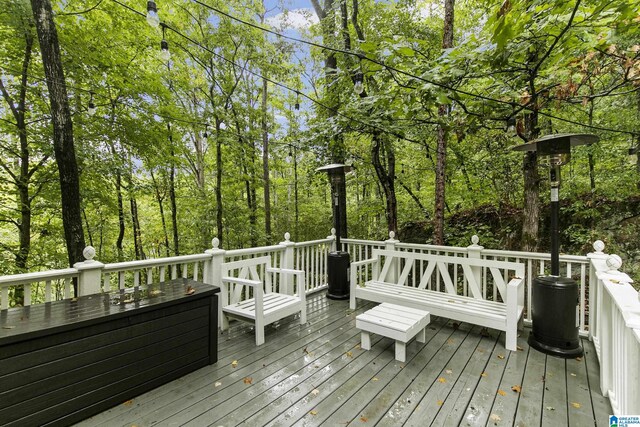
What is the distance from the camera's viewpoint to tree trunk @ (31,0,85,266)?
337 centimetres

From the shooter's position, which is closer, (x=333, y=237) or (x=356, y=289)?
(x=356, y=289)

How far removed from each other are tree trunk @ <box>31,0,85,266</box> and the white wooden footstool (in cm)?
383

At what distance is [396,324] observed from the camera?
2.60 meters

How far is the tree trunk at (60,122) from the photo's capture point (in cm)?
337

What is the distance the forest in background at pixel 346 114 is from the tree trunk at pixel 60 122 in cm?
5

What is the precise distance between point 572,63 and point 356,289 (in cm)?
361

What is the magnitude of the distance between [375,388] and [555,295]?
1931mm

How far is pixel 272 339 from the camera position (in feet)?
10.1

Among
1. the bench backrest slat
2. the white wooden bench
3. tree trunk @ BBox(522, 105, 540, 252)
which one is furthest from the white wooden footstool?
tree trunk @ BBox(522, 105, 540, 252)

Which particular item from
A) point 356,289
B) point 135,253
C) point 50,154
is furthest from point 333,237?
point 135,253

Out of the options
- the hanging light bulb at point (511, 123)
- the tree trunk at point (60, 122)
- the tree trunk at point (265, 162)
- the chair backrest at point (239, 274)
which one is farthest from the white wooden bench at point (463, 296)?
the tree trunk at point (265, 162)

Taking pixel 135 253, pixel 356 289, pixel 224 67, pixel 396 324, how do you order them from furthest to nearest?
1. pixel 135 253
2. pixel 224 67
3. pixel 356 289
4. pixel 396 324

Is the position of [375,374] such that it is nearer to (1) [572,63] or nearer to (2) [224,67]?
(1) [572,63]

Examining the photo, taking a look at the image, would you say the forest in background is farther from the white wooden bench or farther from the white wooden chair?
the white wooden chair
